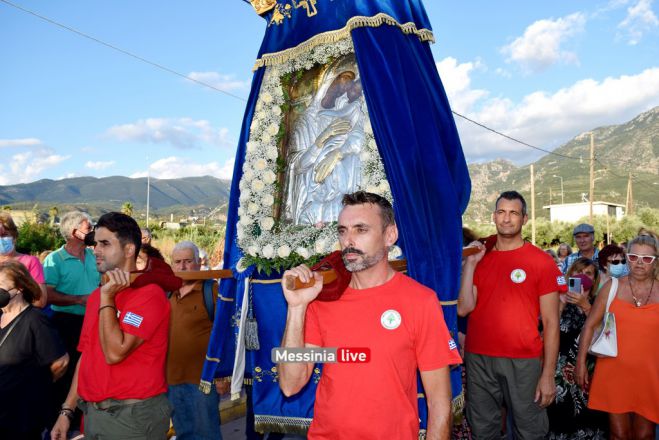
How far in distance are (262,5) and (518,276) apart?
9.81ft

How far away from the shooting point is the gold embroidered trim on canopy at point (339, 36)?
3.92m

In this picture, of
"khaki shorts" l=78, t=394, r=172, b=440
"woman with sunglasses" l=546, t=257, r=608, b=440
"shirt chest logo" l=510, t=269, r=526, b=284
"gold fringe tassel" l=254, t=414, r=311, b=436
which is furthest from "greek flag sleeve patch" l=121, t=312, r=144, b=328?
"woman with sunglasses" l=546, t=257, r=608, b=440

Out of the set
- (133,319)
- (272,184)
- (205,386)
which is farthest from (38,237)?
(133,319)

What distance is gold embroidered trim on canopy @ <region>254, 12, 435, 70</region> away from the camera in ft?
12.9

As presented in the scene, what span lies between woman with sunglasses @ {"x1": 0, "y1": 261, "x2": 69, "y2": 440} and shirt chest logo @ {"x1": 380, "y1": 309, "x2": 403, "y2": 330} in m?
3.05

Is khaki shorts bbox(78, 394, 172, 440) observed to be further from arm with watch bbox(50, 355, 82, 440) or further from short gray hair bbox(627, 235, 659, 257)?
short gray hair bbox(627, 235, 659, 257)

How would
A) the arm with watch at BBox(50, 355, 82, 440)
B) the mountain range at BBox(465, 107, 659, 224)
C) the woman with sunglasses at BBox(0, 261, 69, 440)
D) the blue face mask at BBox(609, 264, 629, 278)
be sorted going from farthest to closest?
the mountain range at BBox(465, 107, 659, 224), the blue face mask at BBox(609, 264, 629, 278), the woman with sunglasses at BBox(0, 261, 69, 440), the arm with watch at BBox(50, 355, 82, 440)

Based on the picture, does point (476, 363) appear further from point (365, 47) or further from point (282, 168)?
point (365, 47)

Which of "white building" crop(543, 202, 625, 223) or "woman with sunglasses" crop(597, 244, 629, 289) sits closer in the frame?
"woman with sunglasses" crop(597, 244, 629, 289)

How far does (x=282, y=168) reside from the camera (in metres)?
4.55

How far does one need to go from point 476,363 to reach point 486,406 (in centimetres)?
36

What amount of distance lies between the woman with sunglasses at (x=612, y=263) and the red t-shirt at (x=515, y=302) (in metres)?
1.56

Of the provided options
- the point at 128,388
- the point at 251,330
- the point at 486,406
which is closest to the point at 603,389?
the point at 486,406

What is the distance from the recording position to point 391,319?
2.36m
